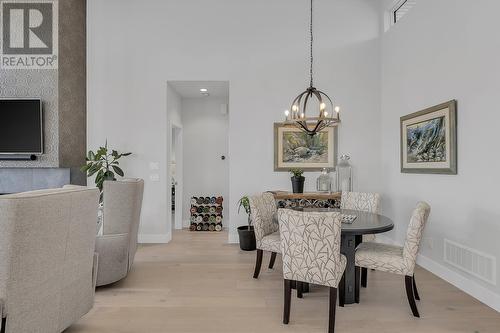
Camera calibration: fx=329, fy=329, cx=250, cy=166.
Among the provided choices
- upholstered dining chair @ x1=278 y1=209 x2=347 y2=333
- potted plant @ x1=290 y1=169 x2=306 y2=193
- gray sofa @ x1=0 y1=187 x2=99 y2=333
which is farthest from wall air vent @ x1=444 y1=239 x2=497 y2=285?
gray sofa @ x1=0 y1=187 x2=99 y2=333

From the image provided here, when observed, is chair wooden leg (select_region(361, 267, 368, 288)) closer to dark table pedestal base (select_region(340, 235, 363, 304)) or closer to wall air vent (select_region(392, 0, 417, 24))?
dark table pedestal base (select_region(340, 235, 363, 304))

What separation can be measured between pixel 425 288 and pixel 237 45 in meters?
4.14

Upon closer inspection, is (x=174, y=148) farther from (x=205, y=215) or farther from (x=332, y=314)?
(x=332, y=314)

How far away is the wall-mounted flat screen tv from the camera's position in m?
4.62

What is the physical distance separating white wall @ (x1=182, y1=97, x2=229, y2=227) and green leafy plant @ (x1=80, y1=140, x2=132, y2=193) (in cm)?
160

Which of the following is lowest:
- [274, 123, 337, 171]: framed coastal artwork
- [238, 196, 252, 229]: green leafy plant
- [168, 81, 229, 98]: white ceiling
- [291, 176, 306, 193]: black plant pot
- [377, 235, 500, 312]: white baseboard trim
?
[377, 235, 500, 312]: white baseboard trim

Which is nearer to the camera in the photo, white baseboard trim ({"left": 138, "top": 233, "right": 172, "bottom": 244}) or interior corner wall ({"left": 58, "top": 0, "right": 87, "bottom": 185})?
interior corner wall ({"left": 58, "top": 0, "right": 87, "bottom": 185})

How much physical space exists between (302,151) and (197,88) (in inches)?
81.5

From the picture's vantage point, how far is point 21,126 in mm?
4648

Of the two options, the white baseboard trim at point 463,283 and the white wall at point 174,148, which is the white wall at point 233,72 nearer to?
the white wall at point 174,148

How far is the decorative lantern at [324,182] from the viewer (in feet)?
16.4

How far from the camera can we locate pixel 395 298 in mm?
3049

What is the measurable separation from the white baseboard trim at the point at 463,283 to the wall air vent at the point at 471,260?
0.29 ft

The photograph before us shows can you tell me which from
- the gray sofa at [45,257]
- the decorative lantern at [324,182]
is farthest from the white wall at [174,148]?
the gray sofa at [45,257]
